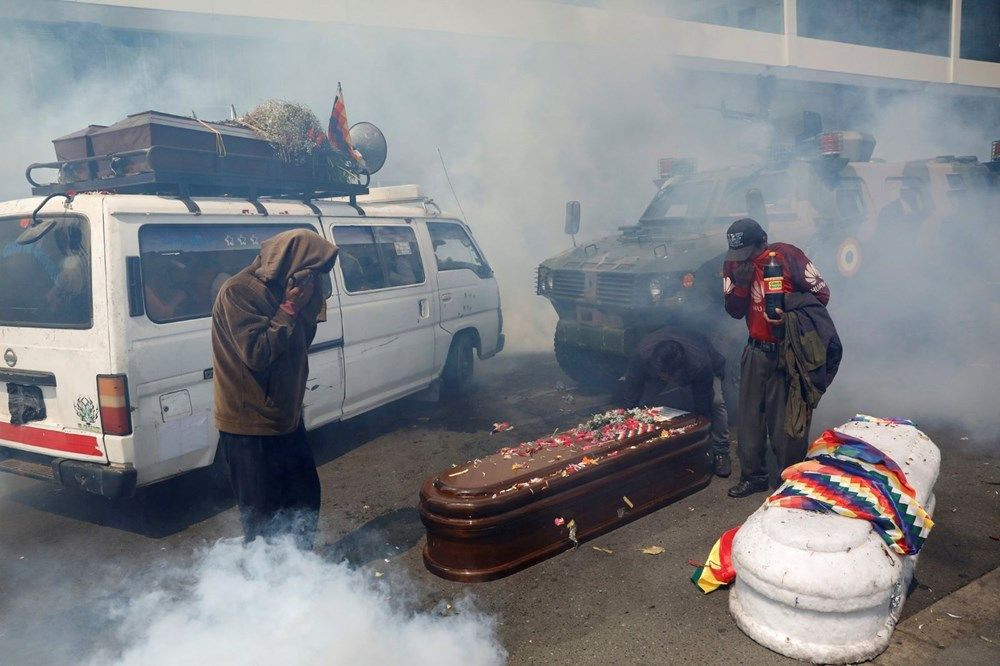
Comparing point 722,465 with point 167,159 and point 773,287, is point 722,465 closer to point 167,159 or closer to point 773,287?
point 773,287

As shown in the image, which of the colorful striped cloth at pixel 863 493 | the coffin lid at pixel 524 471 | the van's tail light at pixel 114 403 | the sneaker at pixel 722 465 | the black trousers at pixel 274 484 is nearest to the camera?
the colorful striped cloth at pixel 863 493

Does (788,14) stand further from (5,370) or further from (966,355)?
(5,370)

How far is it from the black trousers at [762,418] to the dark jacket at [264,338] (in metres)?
2.69

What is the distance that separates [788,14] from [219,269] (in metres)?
16.9

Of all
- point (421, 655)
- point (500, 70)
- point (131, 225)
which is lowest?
point (421, 655)

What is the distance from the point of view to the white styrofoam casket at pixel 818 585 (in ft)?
8.21

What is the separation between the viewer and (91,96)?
942 cm

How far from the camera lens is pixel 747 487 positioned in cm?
427

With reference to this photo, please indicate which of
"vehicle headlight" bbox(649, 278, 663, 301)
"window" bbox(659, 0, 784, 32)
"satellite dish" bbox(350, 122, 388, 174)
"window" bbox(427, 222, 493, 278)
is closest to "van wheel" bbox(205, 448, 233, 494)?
"window" bbox(427, 222, 493, 278)

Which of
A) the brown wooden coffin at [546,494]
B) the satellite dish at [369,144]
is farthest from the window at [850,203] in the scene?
the satellite dish at [369,144]

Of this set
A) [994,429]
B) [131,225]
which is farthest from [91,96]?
[994,429]

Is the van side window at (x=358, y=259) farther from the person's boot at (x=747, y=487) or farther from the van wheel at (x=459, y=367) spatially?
the person's boot at (x=747, y=487)

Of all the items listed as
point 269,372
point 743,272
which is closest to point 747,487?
point 743,272

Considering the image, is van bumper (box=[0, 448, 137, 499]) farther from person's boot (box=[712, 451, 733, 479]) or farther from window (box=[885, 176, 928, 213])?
window (box=[885, 176, 928, 213])
